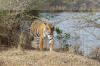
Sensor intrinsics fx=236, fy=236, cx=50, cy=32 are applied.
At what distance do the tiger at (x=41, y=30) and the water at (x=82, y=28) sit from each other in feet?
1.97

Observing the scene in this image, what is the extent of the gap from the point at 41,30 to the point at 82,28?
210 cm

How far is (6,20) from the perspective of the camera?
38.7ft

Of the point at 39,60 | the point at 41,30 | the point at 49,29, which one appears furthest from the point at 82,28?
the point at 39,60

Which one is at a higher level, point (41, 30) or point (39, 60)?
point (41, 30)

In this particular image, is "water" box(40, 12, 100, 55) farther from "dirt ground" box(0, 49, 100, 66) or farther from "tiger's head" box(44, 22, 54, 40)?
"dirt ground" box(0, 49, 100, 66)

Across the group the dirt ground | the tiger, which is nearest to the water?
the tiger

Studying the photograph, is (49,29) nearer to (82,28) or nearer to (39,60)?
(82,28)

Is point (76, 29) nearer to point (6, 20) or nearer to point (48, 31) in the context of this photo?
point (48, 31)

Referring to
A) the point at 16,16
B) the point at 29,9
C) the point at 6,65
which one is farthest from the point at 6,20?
the point at 6,65

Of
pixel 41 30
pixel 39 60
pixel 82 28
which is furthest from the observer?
pixel 41 30

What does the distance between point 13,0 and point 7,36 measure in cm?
186

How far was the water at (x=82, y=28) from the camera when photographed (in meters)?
10.7

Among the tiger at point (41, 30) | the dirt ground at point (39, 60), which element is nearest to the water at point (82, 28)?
the tiger at point (41, 30)

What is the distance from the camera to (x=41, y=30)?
38.4 ft
